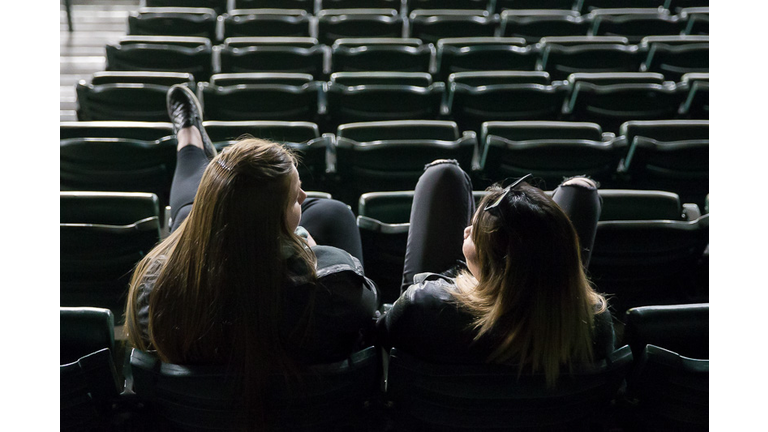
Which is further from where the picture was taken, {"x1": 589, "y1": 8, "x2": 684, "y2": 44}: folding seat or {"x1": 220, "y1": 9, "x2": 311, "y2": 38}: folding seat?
{"x1": 589, "y1": 8, "x2": 684, "y2": 44}: folding seat

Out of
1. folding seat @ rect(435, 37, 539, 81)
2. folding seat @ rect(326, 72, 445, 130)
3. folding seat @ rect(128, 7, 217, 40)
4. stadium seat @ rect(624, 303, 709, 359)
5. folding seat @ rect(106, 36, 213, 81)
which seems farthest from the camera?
folding seat @ rect(128, 7, 217, 40)

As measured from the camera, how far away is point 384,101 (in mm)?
2363

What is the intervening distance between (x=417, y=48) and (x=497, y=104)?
0.72 metres

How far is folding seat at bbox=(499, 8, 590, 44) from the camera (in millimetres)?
3455

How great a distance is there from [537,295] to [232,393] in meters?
0.51

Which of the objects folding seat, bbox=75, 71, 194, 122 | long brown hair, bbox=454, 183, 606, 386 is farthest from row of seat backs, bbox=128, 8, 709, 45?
long brown hair, bbox=454, 183, 606, 386

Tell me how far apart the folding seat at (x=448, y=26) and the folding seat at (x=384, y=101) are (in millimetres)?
979

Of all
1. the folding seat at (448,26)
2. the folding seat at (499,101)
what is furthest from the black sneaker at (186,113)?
the folding seat at (448,26)

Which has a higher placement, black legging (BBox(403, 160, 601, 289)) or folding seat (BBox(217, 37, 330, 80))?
folding seat (BBox(217, 37, 330, 80))

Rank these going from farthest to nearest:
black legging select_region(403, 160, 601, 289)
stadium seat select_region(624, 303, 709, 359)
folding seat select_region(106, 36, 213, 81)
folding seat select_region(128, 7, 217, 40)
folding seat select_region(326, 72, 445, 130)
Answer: folding seat select_region(128, 7, 217, 40) < folding seat select_region(106, 36, 213, 81) < folding seat select_region(326, 72, 445, 130) < black legging select_region(403, 160, 601, 289) < stadium seat select_region(624, 303, 709, 359)

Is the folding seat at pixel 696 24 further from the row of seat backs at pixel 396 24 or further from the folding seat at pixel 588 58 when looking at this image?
the folding seat at pixel 588 58

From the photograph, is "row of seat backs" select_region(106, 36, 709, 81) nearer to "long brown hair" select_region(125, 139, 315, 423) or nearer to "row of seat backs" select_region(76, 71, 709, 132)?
"row of seat backs" select_region(76, 71, 709, 132)

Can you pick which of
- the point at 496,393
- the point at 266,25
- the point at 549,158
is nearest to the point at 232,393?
the point at 496,393

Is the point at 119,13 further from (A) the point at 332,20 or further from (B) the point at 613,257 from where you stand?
(B) the point at 613,257
